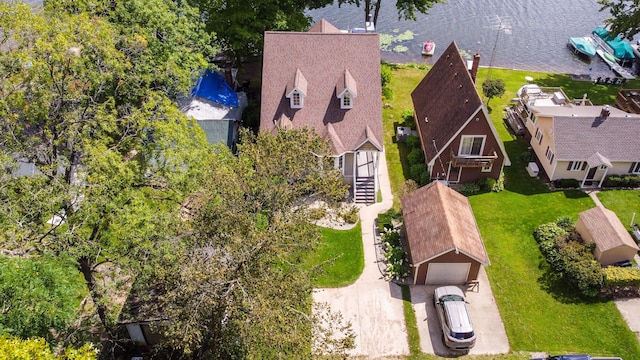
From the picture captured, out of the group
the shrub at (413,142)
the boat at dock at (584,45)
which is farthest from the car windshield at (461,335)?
the boat at dock at (584,45)

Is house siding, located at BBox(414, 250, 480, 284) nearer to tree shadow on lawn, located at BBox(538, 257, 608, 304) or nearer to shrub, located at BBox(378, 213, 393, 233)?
tree shadow on lawn, located at BBox(538, 257, 608, 304)

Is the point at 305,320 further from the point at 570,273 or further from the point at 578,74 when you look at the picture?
the point at 578,74

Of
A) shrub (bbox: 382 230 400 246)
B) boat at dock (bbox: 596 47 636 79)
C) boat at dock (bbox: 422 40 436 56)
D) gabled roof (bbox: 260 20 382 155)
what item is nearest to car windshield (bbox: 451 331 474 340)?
shrub (bbox: 382 230 400 246)

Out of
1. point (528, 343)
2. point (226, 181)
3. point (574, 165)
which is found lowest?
point (528, 343)

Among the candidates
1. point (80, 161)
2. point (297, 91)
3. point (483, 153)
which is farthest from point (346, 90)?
point (80, 161)

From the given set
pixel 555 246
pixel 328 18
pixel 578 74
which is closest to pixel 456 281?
pixel 555 246
